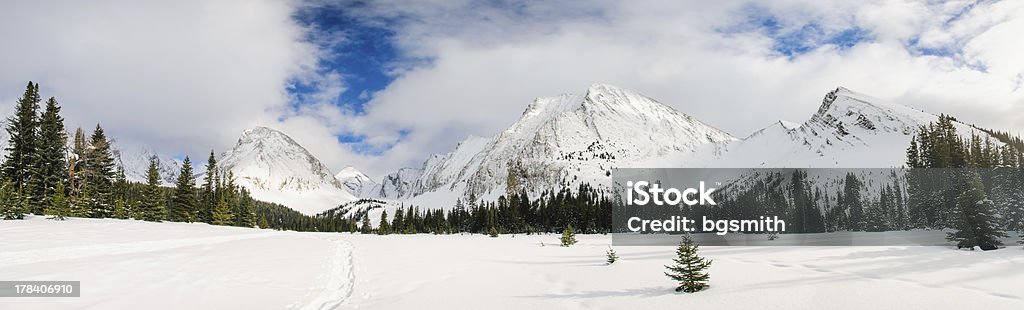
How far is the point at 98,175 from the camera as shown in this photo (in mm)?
65438

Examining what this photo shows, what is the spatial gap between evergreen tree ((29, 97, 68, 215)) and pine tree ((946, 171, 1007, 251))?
254 feet

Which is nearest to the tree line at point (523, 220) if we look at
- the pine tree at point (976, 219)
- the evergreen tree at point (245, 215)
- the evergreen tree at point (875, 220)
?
the evergreen tree at point (245, 215)

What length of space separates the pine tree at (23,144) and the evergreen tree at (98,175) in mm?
7394

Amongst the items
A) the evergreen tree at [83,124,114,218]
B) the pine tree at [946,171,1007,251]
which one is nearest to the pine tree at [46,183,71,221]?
the evergreen tree at [83,124,114,218]

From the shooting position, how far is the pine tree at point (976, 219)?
101 feet

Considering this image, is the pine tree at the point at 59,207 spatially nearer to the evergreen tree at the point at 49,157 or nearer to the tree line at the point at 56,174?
the tree line at the point at 56,174

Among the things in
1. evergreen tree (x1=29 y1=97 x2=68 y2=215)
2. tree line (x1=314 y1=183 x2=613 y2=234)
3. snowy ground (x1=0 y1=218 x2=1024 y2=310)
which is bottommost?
tree line (x1=314 y1=183 x2=613 y2=234)

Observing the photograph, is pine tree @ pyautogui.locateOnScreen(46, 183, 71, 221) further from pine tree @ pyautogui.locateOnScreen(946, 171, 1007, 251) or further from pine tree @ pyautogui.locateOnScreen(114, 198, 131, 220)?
pine tree @ pyautogui.locateOnScreen(946, 171, 1007, 251)

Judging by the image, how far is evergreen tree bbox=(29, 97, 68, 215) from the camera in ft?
175

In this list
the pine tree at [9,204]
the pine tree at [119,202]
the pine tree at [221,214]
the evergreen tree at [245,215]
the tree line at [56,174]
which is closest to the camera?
the pine tree at [9,204]

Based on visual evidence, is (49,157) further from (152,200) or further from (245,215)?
(245,215)

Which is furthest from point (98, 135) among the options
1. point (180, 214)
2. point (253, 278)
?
point (253, 278)

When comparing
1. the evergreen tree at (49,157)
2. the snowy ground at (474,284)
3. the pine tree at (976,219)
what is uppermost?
the evergreen tree at (49,157)

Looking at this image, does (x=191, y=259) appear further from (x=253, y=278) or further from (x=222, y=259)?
(x=253, y=278)
